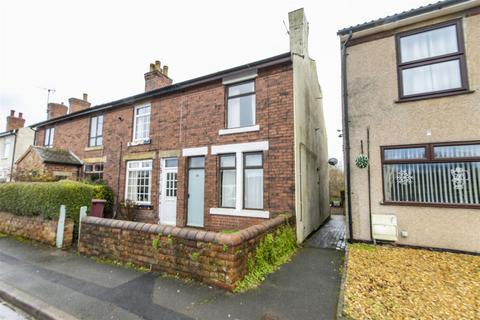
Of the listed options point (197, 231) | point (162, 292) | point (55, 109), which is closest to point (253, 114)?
point (197, 231)

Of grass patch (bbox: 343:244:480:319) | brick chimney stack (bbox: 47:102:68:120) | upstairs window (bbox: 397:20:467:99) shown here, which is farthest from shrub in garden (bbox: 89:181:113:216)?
upstairs window (bbox: 397:20:467:99)

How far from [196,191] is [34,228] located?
212 inches

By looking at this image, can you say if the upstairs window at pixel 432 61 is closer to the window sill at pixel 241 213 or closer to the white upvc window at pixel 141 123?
the window sill at pixel 241 213

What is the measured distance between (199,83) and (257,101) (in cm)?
277

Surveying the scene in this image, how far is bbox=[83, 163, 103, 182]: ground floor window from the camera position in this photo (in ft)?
40.4

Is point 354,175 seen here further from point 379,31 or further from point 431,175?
point 379,31

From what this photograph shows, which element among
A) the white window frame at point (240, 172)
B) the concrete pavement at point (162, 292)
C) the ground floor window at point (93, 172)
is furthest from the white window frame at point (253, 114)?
the ground floor window at point (93, 172)

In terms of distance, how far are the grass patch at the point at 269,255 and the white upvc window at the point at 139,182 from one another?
644 cm

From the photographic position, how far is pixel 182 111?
9.69 metres

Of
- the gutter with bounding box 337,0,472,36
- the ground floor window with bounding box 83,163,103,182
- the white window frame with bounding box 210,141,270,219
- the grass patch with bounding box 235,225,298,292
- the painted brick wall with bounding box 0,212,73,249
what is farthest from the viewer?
the ground floor window with bounding box 83,163,103,182

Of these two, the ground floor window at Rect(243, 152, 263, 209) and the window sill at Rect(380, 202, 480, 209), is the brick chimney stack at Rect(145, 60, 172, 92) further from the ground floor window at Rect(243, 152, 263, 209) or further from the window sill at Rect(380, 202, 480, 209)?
the window sill at Rect(380, 202, 480, 209)

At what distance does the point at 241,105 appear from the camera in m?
8.52

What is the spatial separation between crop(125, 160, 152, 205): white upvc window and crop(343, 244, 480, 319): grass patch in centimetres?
844

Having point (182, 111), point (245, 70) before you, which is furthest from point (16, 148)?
point (245, 70)
